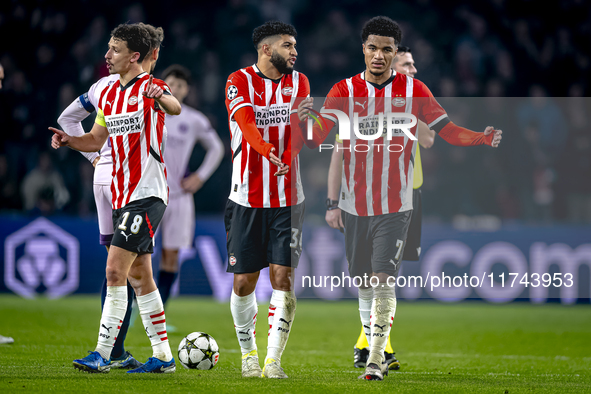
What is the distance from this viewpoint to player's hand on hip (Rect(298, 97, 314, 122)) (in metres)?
4.25

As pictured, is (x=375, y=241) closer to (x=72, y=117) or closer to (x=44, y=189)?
(x=72, y=117)

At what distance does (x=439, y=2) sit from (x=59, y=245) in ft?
28.1

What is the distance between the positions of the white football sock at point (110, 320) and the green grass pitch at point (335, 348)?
0.53 ft

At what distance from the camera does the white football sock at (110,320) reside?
13.3 feet

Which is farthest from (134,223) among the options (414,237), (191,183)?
(191,183)

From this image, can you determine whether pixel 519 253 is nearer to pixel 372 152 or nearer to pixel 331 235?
pixel 331 235

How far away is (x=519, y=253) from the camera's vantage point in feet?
30.7

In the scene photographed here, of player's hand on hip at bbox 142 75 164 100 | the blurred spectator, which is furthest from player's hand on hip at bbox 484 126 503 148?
the blurred spectator

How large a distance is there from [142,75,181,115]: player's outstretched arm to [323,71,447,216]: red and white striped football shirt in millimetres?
1083

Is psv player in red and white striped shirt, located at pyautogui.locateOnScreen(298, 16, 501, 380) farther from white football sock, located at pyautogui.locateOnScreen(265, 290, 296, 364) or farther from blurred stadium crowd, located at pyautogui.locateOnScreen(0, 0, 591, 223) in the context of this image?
blurred stadium crowd, located at pyautogui.locateOnScreen(0, 0, 591, 223)

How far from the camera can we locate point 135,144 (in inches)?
167

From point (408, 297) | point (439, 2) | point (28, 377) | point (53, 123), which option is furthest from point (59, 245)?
point (439, 2)

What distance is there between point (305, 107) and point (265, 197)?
0.60 meters

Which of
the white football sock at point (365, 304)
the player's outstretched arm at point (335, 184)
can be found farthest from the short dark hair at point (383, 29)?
the white football sock at point (365, 304)
